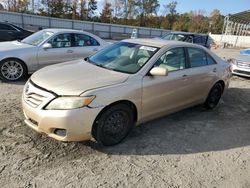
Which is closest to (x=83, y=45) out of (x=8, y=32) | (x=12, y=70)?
(x=12, y=70)

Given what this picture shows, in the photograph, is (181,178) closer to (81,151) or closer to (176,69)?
(81,151)

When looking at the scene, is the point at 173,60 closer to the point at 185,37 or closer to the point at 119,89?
the point at 119,89

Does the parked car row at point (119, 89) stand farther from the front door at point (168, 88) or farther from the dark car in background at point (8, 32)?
the dark car in background at point (8, 32)

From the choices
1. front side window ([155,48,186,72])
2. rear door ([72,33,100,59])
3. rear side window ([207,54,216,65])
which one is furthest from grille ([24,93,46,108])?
rear door ([72,33,100,59])

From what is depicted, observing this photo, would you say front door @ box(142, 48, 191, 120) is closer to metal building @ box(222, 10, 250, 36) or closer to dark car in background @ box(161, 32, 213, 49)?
dark car in background @ box(161, 32, 213, 49)

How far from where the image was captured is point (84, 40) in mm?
8477

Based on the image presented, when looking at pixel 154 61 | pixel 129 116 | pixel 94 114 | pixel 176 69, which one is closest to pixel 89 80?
pixel 94 114

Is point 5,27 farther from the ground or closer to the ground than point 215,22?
closer to the ground

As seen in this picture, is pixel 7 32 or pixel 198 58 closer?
pixel 198 58

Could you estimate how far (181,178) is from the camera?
3518 mm

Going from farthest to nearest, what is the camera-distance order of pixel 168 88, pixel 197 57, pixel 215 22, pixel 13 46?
1. pixel 215 22
2. pixel 13 46
3. pixel 197 57
4. pixel 168 88

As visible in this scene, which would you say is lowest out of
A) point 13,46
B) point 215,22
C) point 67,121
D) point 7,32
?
point 67,121

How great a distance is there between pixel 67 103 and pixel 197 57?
302 cm

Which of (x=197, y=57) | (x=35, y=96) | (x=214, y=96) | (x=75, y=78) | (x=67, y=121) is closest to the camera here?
(x=67, y=121)
